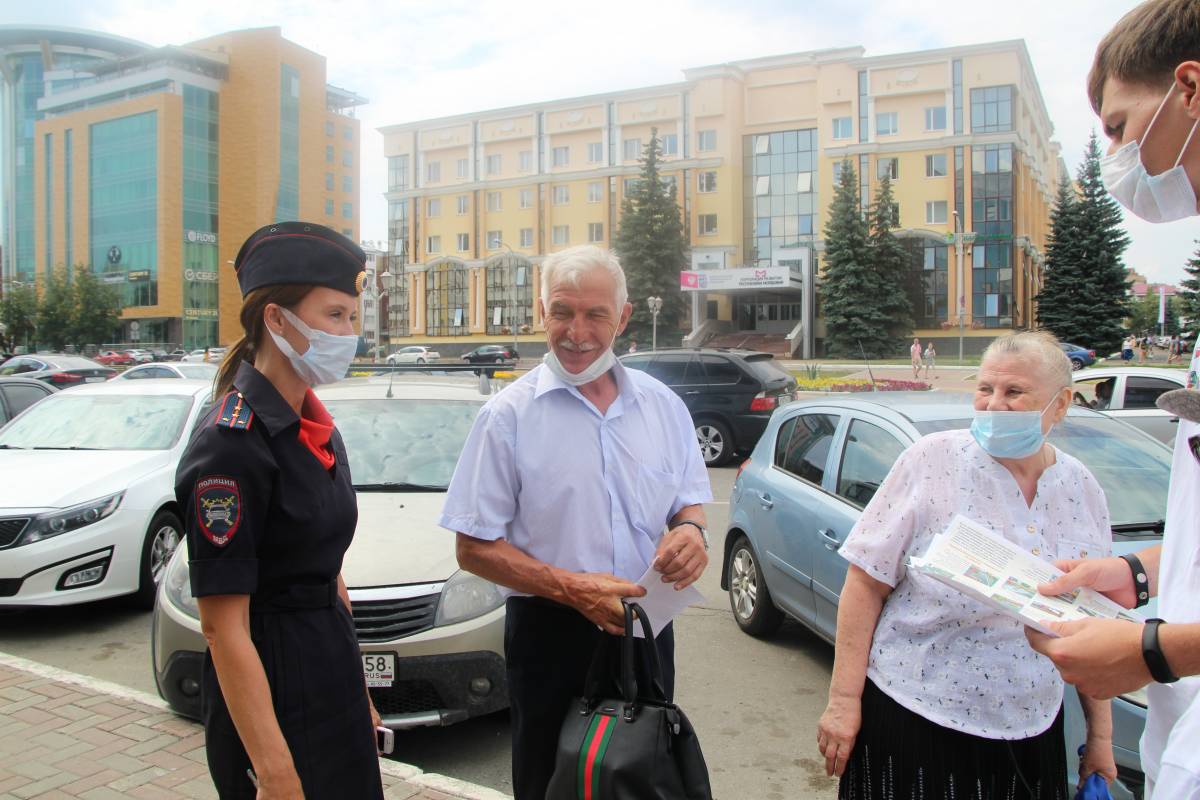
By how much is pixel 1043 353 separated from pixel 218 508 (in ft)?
7.51

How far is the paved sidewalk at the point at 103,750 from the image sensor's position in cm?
350

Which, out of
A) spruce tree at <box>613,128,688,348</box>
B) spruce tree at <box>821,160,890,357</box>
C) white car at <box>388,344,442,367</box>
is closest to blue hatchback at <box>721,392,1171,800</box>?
spruce tree at <box>821,160,890,357</box>

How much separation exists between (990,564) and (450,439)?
164 inches

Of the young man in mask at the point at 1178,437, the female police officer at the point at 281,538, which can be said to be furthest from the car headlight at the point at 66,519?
the young man in mask at the point at 1178,437

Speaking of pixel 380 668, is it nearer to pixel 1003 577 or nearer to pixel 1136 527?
pixel 1003 577

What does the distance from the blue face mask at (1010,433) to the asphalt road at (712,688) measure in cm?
207

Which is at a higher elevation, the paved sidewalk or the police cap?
the police cap

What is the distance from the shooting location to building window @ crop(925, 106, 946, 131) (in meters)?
57.6

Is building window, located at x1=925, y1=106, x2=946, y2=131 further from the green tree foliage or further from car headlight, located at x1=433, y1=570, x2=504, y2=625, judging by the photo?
car headlight, located at x1=433, y1=570, x2=504, y2=625

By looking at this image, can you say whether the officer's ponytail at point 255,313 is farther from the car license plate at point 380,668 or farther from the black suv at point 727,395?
the black suv at point 727,395

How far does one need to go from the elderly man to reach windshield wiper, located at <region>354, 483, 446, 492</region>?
9.19ft

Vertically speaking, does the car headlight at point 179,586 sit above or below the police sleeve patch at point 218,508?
below

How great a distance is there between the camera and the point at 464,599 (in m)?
4.05

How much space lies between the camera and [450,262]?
76250 mm
